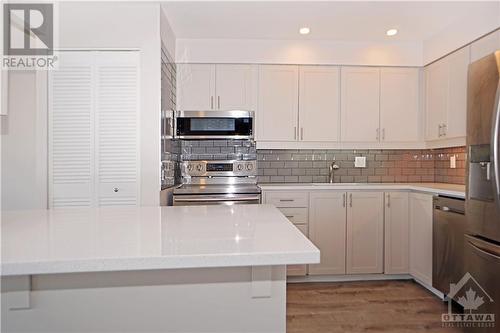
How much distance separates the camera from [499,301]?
187 centimetres

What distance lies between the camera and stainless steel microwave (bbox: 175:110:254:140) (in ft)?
11.2

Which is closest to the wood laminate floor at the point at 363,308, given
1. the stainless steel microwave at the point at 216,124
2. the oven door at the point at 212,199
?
the oven door at the point at 212,199

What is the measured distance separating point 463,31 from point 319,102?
133cm

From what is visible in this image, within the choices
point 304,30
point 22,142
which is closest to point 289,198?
point 304,30

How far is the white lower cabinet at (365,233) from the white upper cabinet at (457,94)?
846 mm

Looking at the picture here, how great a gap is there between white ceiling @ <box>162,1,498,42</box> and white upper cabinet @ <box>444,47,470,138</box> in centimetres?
31

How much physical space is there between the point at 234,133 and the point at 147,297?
2.39 m

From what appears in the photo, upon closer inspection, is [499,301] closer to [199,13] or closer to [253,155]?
[253,155]

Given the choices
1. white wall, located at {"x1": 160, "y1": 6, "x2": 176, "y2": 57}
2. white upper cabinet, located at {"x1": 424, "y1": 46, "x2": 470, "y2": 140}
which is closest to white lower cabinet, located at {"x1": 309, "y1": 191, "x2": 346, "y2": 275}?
white upper cabinet, located at {"x1": 424, "y1": 46, "x2": 470, "y2": 140}

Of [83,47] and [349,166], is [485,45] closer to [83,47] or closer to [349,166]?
[349,166]

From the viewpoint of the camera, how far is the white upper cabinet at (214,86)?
3.46m

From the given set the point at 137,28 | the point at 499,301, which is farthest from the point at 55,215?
the point at 499,301

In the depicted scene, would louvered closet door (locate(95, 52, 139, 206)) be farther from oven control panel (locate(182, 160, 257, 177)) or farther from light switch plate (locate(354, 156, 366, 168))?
light switch plate (locate(354, 156, 366, 168))

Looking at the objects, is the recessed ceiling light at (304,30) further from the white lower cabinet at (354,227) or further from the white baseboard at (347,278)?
the white baseboard at (347,278)
